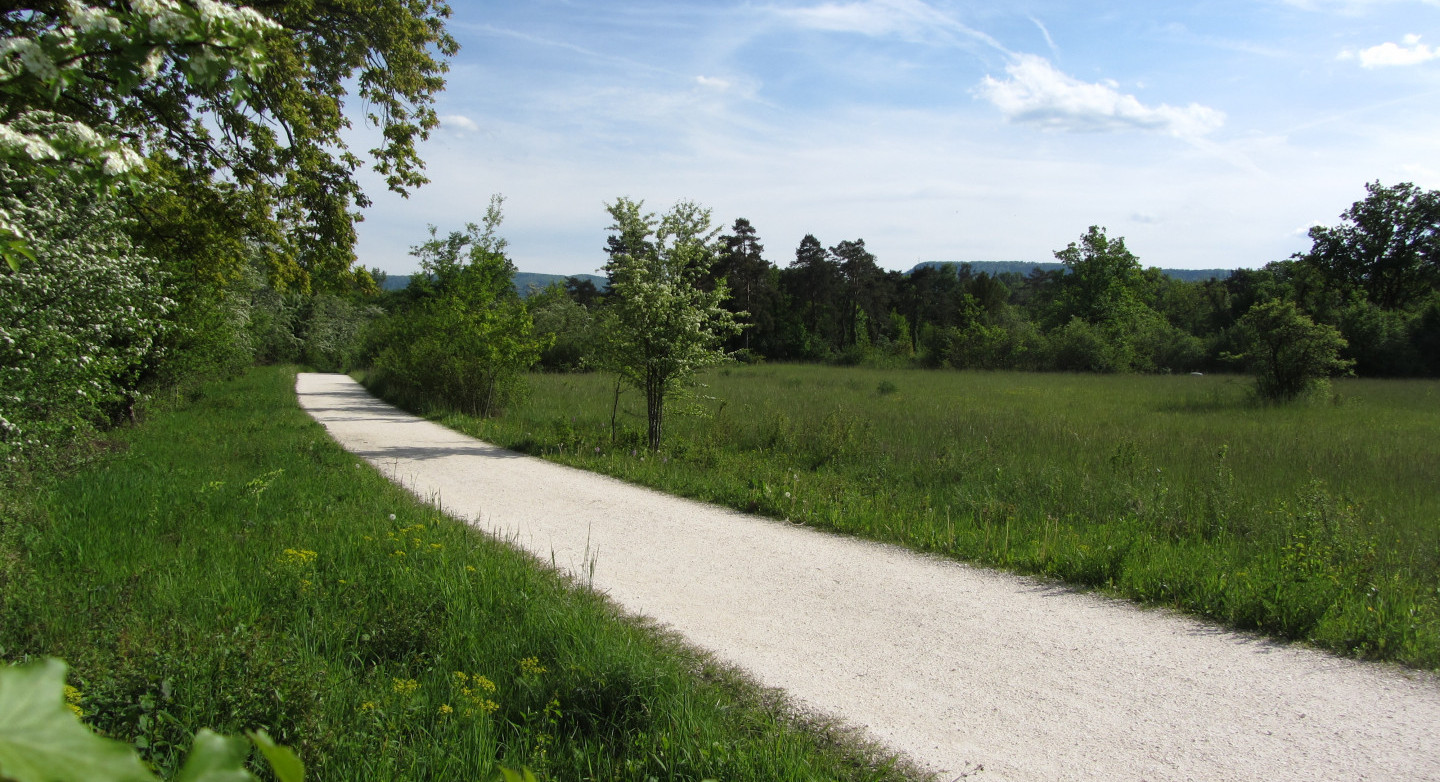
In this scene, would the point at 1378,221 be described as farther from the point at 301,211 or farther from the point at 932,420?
the point at 301,211

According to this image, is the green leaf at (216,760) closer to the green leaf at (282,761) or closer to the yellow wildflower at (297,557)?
the green leaf at (282,761)

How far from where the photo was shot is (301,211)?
1355 centimetres

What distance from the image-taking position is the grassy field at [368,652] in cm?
378

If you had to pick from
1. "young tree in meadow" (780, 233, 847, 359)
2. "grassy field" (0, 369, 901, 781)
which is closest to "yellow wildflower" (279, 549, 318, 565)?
"grassy field" (0, 369, 901, 781)

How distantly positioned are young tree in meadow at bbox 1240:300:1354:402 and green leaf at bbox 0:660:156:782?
2599cm

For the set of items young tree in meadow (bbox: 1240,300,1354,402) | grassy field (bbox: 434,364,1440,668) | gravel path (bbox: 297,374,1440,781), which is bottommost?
gravel path (bbox: 297,374,1440,781)

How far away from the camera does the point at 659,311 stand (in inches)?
539

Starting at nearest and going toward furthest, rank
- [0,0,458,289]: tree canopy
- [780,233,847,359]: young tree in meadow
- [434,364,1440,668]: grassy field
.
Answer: [434,364,1440,668]: grassy field
[0,0,458,289]: tree canopy
[780,233,847,359]: young tree in meadow

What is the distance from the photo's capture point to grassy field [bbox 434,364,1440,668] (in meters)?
6.19

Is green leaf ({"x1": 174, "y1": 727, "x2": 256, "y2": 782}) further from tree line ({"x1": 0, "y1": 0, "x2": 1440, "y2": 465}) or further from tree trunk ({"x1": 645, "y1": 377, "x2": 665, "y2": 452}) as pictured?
tree trunk ({"x1": 645, "y1": 377, "x2": 665, "y2": 452})

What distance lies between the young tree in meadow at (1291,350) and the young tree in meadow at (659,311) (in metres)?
16.5

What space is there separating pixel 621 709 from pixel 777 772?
38.6 inches

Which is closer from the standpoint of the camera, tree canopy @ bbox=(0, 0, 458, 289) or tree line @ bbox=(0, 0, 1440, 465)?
tree line @ bbox=(0, 0, 1440, 465)

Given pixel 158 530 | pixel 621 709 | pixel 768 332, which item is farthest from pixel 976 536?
pixel 768 332
